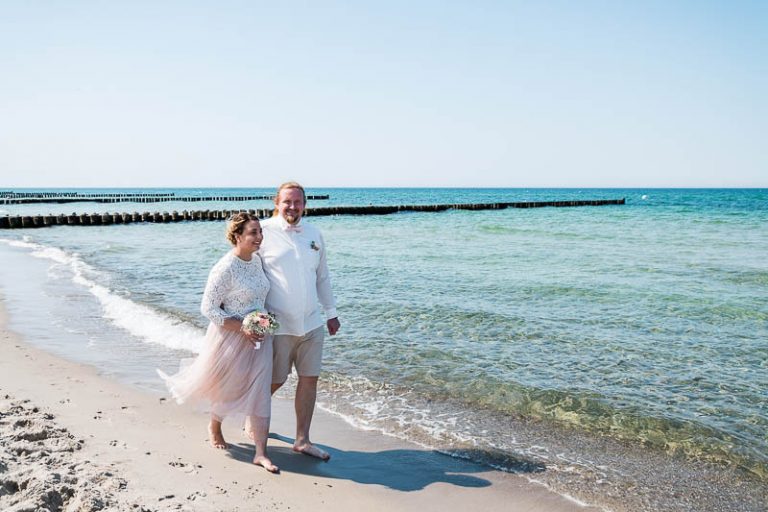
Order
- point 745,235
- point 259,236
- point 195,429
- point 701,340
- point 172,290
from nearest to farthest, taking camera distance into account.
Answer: point 259,236
point 195,429
point 701,340
point 172,290
point 745,235

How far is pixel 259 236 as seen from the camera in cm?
472

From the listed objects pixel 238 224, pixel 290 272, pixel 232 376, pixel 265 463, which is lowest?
pixel 265 463

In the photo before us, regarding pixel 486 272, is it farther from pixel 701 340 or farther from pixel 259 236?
pixel 259 236

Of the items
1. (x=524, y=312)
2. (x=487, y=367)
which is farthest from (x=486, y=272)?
(x=487, y=367)

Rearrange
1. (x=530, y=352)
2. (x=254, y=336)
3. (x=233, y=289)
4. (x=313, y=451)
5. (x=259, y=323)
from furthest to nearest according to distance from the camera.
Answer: (x=530, y=352) < (x=313, y=451) < (x=233, y=289) < (x=254, y=336) < (x=259, y=323)

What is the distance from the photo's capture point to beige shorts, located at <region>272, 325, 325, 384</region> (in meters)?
5.01

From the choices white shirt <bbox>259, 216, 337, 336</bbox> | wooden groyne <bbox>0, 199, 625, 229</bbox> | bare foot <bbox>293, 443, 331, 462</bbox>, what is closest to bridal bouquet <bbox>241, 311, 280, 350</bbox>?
white shirt <bbox>259, 216, 337, 336</bbox>

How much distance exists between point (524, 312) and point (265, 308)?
6.92 m

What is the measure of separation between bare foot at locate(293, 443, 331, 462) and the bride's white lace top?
120 centimetres

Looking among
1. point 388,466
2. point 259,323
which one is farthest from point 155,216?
point 388,466

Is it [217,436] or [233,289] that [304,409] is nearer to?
[217,436]

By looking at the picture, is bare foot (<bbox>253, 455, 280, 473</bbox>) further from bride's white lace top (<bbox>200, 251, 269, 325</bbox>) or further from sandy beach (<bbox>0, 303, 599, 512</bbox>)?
bride's white lace top (<bbox>200, 251, 269, 325</bbox>)

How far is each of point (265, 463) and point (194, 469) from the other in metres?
0.51

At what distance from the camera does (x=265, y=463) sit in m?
4.72
